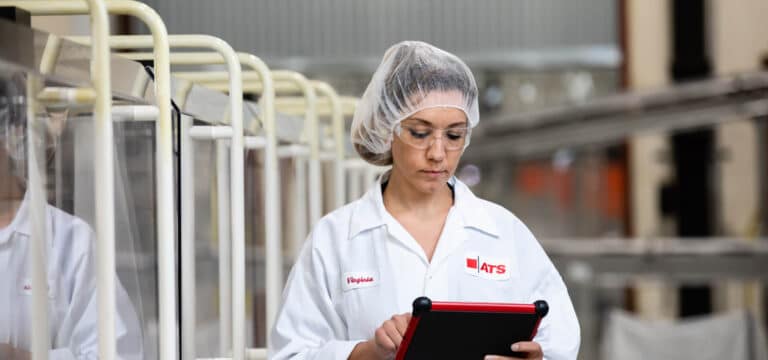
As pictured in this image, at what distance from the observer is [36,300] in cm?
202

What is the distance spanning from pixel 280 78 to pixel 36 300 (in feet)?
6.05

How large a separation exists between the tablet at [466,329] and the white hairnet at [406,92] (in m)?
0.47

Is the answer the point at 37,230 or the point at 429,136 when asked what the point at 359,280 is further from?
the point at 37,230

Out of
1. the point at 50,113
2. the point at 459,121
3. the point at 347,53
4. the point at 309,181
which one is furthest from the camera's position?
the point at 347,53

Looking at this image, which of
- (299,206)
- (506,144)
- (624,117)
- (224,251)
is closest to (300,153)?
(299,206)

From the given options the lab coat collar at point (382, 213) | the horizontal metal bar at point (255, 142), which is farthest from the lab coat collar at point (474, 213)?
the horizontal metal bar at point (255, 142)

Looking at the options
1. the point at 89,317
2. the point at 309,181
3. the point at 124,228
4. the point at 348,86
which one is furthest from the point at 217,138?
the point at 348,86

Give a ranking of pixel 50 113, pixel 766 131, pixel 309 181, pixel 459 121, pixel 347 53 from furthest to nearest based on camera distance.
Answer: pixel 347 53, pixel 766 131, pixel 309 181, pixel 459 121, pixel 50 113

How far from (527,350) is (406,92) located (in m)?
0.60

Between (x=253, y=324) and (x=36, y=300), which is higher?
(x=36, y=300)

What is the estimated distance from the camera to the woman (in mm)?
2361

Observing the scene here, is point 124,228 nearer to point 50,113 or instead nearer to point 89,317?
point 89,317

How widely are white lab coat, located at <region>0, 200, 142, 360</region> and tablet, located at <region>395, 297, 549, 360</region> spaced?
2.00 ft

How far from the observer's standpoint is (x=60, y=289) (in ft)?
6.98
